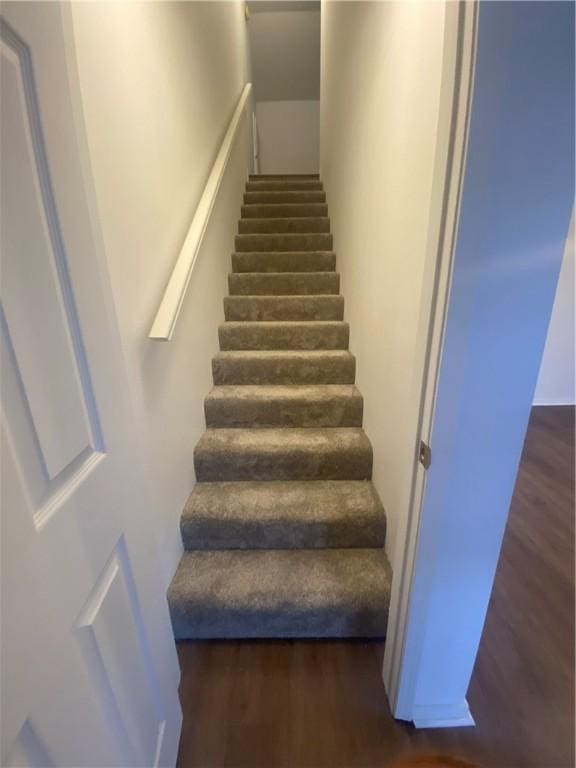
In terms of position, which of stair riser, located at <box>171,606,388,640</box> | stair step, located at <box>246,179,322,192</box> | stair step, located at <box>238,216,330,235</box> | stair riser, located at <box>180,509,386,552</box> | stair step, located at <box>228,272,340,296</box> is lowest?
stair riser, located at <box>171,606,388,640</box>

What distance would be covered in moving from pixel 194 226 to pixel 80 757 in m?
1.69

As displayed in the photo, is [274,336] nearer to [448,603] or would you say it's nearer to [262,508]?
[262,508]

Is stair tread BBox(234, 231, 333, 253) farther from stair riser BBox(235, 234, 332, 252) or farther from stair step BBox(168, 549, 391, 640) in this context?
stair step BBox(168, 549, 391, 640)

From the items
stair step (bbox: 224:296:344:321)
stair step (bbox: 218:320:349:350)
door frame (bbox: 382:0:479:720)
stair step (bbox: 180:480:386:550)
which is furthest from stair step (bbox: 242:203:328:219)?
door frame (bbox: 382:0:479:720)

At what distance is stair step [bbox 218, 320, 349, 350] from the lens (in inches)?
89.7

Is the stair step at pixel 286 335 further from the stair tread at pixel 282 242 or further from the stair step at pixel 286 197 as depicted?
the stair step at pixel 286 197

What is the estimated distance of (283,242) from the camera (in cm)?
296

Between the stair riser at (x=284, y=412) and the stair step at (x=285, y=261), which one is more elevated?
the stair step at (x=285, y=261)

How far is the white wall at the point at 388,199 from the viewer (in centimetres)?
104

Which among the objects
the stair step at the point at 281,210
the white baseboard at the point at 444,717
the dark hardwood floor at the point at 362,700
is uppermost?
the stair step at the point at 281,210

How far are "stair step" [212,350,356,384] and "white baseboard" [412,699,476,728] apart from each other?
4.73 ft

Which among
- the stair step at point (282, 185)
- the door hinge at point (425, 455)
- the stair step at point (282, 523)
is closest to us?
the door hinge at point (425, 455)

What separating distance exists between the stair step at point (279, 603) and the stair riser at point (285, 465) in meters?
0.44

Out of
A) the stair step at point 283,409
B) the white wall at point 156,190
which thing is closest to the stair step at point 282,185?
the white wall at point 156,190
